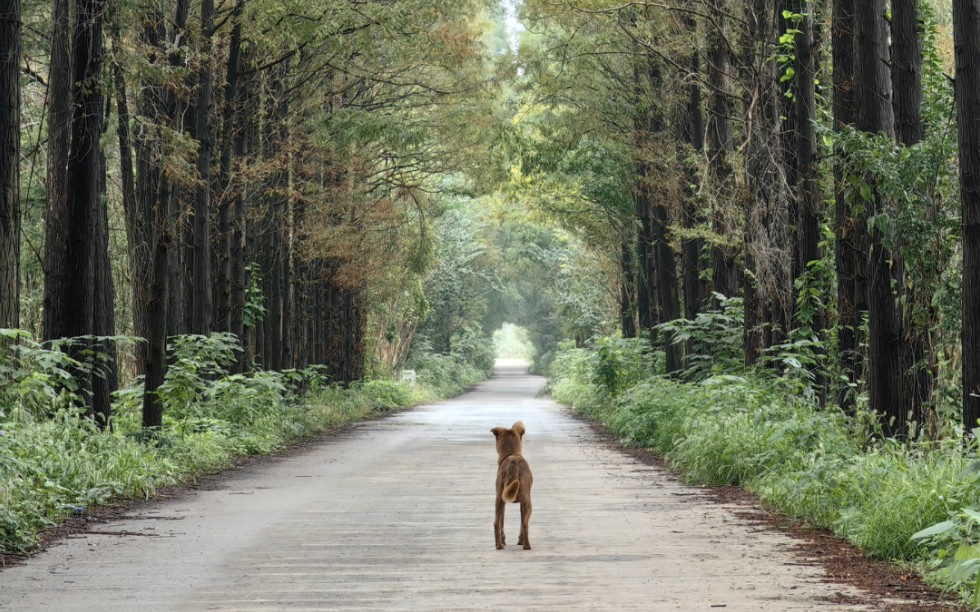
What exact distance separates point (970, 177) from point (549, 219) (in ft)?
96.5

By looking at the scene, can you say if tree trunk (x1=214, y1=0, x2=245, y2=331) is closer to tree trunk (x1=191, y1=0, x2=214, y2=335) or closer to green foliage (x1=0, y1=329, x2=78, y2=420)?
Result: tree trunk (x1=191, y1=0, x2=214, y2=335)

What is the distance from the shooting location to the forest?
12.3 m

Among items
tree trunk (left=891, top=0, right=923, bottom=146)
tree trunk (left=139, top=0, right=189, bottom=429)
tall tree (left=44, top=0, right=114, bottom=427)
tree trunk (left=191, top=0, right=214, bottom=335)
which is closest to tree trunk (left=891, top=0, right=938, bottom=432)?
tree trunk (left=891, top=0, right=923, bottom=146)

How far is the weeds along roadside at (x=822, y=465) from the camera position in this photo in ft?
27.3

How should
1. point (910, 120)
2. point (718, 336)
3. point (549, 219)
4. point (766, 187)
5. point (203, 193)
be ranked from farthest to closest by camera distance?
point (549, 219), point (718, 336), point (203, 193), point (766, 187), point (910, 120)

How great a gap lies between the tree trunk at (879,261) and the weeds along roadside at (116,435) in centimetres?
833

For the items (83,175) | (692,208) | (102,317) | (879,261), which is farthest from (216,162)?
(879,261)

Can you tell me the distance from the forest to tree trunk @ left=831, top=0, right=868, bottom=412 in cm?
5

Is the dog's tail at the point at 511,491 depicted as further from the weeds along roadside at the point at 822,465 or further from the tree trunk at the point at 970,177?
the tree trunk at the point at 970,177

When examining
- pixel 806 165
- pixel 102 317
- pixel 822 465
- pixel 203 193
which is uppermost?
pixel 203 193

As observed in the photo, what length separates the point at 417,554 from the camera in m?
9.50

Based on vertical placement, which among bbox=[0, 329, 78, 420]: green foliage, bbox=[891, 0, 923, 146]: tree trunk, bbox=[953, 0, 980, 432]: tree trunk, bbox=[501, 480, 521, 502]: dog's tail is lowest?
bbox=[501, 480, 521, 502]: dog's tail

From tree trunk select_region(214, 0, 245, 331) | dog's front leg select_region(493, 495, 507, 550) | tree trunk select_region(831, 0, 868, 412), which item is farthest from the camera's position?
tree trunk select_region(214, 0, 245, 331)

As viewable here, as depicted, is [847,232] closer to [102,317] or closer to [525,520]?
[525,520]
